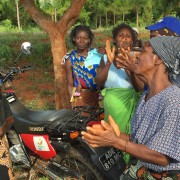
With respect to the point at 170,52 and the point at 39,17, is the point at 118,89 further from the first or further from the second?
the point at 39,17

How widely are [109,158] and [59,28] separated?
2.38m

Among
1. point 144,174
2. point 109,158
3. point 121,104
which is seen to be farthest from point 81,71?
point 144,174

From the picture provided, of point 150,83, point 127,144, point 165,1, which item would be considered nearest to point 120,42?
point 150,83

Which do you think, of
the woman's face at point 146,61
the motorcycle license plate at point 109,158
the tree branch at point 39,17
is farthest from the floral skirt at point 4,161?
the tree branch at point 39,17

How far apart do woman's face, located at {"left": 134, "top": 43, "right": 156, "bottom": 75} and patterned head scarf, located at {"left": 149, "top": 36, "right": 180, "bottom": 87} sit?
43mm

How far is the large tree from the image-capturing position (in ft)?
14.6

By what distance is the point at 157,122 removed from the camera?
5.04 ft

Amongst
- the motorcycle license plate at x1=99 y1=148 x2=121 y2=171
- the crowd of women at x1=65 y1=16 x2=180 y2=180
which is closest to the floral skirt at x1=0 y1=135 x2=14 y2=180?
the motorcycle license plate at x1=99 y1=148 x2=121 y2=171

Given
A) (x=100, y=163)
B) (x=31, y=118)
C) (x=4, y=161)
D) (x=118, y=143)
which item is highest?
(x=118, y=143)

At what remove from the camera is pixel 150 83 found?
1.68 meters

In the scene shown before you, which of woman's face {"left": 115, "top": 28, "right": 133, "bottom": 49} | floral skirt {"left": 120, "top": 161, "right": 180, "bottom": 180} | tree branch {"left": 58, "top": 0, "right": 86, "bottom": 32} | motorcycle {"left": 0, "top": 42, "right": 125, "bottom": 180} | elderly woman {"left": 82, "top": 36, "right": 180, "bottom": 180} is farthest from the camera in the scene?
tree branch {"left": 58, "top": 0, "right": 86, "bottom": 32}

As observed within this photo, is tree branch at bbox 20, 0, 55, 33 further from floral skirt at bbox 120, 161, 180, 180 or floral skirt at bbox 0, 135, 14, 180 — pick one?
floral skirt at bbox 120, 161, 180, 180

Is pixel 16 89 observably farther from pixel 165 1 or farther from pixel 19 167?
pixel 165 1

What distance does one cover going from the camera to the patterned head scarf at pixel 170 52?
1538 millimetres
